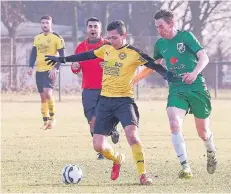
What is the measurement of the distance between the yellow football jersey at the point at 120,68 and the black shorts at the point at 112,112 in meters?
0.08

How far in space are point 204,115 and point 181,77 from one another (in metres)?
0.60

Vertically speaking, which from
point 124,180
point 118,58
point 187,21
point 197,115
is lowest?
point 124,180

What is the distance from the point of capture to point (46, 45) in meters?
17.5

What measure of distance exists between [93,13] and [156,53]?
3833cm

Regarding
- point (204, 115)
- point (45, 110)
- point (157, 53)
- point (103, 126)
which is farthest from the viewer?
point (45, 110)

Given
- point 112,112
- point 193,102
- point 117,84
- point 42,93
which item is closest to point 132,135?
point 112,112

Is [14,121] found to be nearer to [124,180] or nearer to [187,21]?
[124,180]

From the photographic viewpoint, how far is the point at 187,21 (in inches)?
1740

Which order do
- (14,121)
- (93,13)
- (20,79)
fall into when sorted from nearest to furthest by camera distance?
(14,121) → (20,79) → (93,13)

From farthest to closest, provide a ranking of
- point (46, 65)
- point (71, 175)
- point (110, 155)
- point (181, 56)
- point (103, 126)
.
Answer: point (46, 65) → point (181, 56) → point (110, 155) → point (103, 126) → point (71, 175)

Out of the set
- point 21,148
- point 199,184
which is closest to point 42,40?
point 21,148

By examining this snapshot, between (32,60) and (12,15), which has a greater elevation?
(12,15)

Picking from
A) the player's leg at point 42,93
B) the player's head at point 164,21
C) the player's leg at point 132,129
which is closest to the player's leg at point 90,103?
the player's leg at point 132,129

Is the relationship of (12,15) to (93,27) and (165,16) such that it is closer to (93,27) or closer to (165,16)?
(93,27)
